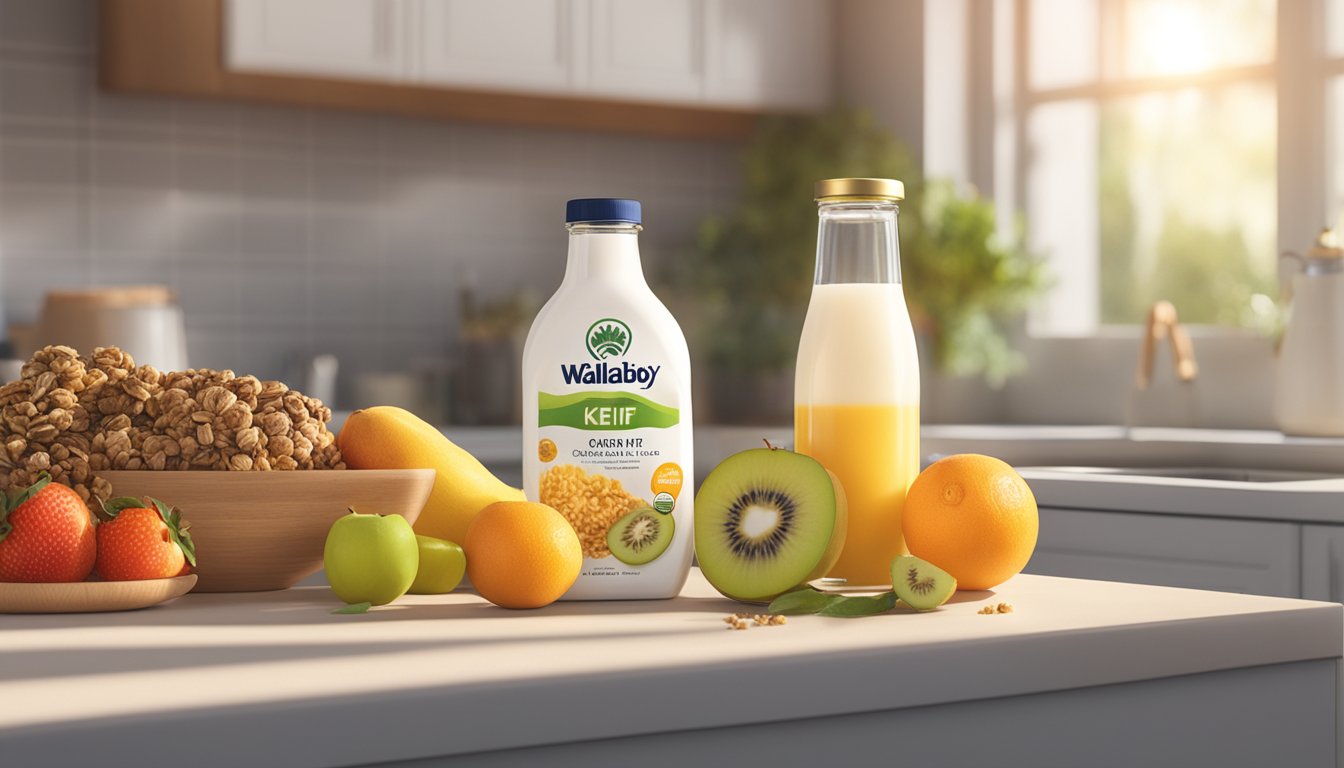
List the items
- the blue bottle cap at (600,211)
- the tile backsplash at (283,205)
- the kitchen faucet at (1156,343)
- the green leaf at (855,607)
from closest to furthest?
the green leaf at (855,607) < the blue bottle cap at (600,211) < the kitchen faucet at (1156,343) < the tile backsplash at (283,205)

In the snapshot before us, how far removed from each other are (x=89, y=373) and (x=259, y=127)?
3022 mm

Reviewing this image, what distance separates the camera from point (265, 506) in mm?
981

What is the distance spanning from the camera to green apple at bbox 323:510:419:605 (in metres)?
0.92

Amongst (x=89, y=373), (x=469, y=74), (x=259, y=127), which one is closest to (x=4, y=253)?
(x=259, y=127)

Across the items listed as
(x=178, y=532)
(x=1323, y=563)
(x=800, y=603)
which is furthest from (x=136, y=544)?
(x=1323, y=563)

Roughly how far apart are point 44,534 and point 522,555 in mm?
269

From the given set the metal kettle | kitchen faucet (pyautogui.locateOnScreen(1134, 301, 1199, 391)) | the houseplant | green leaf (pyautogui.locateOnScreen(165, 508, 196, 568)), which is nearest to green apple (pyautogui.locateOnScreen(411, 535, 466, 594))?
green leaf (pyautogui.locateOnScreen(165, 508, 196, 568))

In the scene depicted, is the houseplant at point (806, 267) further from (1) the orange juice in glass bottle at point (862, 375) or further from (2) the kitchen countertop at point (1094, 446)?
(1) the orange juice in glass bottle at point (862, 375)

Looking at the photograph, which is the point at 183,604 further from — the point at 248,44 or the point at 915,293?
the point at 915,293

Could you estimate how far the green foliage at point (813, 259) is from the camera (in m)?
3.85

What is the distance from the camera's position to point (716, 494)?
3.19 ft

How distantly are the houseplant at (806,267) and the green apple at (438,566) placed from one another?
292 centimetres

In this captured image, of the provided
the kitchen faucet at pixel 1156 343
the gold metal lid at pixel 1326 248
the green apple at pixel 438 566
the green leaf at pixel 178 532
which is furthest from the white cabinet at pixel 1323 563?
the green leaf at pixel 178 532

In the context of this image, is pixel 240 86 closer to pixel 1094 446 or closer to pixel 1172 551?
pixel 1094 446
